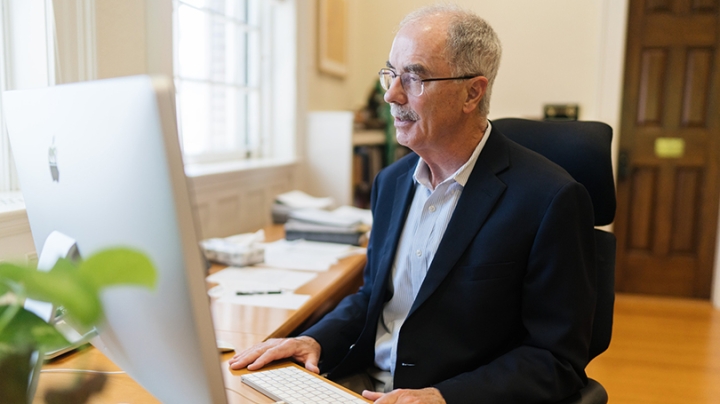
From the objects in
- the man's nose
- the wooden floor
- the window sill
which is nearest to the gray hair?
the man's nose

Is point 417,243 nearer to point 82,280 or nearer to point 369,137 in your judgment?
point 82,280

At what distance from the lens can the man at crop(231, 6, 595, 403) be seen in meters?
Result: 1.22

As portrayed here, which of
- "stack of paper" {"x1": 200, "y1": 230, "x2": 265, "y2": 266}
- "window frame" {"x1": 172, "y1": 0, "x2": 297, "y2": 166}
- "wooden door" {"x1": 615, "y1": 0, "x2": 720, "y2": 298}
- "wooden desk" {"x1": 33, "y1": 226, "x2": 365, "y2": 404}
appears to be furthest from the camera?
"wooden door" {"x1": 615, "y1": 0, "x2": 720, "y2": 298}

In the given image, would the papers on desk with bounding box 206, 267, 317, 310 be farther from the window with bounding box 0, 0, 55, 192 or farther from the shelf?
the shelf

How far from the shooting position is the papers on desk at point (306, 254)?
2.19 meters

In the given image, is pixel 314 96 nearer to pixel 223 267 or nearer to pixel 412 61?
pixel 223 267

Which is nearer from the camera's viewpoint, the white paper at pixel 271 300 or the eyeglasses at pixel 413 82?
the eyeglasses at pixel 413 82

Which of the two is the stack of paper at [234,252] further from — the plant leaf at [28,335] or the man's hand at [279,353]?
the plant leaf at [28,335]

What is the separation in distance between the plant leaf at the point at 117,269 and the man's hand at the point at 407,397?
26.9 inches

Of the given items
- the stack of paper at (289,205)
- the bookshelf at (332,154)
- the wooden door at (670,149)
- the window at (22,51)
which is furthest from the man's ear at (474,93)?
the wooden door at (670,149)

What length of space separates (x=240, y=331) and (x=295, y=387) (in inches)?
16.8

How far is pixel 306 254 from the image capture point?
2.36 meters

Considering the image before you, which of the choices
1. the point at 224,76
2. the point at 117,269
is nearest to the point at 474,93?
the point at 117,269

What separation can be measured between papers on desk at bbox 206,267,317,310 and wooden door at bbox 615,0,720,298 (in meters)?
3.41
